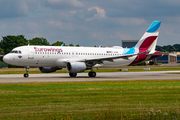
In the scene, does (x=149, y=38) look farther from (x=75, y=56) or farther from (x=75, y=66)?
(x=75, y=66)

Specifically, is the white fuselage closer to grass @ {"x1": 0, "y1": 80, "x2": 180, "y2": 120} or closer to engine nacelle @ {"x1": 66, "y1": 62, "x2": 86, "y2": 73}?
engine nacelle @ {"x1": 66, "y1": 62, "x2": 86, "y2": 73}

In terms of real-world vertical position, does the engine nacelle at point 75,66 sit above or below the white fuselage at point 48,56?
below

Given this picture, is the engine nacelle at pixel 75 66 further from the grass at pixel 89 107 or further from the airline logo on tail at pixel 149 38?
the grass at pixel 89 107

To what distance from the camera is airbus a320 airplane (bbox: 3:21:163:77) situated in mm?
38188

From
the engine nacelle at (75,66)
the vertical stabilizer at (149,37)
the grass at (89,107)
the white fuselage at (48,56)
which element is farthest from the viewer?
the vertical stabilizer at (149,37)

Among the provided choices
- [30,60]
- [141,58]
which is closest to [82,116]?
[30,60]

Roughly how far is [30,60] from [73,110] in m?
25.8

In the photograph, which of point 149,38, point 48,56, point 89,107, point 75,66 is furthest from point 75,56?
point 89,107

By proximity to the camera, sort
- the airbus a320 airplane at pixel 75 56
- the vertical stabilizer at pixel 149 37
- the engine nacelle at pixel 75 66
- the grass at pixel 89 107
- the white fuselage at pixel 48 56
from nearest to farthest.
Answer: the grass at pixel 89 107, the engine nacelle at pixel 75 66, the white fuselage at pixel 48 56, the airbus a320 airplane at pixel 75 56, the vertical stabilizer at pixel 149 37

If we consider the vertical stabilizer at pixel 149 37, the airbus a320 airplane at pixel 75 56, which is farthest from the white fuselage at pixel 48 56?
the vertical stabilizer at pixel 149 37

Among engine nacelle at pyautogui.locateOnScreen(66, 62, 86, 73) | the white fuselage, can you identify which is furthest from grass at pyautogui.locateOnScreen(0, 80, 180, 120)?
the white fuselage

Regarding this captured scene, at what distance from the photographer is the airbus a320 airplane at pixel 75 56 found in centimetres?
3819

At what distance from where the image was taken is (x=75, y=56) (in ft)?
137

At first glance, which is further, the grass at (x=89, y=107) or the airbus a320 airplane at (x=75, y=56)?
the airbus a320 airplane at (x=75, y=56)
